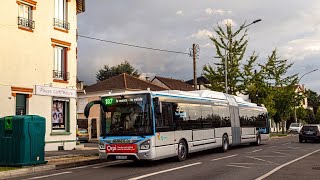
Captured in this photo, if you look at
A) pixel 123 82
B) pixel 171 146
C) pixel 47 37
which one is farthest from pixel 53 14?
pixel 123 82

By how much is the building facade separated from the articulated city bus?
796 cm

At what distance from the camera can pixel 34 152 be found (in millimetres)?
15086

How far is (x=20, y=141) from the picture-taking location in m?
14.6

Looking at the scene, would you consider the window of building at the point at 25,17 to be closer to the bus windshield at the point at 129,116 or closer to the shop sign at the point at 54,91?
the shop sign at the point at 54,91

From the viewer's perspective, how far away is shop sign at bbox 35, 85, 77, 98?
76.7 ft

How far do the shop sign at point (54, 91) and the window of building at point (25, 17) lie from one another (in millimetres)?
3506

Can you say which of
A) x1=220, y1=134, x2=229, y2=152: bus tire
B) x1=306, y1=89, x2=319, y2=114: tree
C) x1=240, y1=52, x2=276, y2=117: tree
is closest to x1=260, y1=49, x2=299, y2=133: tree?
x1=240, y1=52, x2=276, y2=117: tree

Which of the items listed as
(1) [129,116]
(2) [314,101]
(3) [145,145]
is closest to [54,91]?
(1) [129,116]

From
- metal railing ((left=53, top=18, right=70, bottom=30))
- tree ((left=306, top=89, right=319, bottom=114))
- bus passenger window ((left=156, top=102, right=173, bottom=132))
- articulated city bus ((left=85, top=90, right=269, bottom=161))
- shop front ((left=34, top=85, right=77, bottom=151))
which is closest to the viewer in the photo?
articulated city bus ((left=85, top=90, right=269, bottom=161))

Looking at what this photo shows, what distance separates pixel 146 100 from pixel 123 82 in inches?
1222

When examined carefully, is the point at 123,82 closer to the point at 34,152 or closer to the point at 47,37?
the point at 47,37

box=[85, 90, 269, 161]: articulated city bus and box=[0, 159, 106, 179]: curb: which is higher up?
box=[85, 90, 269, 161]: articulated city bus

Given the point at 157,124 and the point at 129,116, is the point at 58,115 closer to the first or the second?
the point at 129,116

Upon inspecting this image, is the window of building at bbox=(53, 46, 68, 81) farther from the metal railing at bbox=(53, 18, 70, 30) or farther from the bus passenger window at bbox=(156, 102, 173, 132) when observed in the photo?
the bus passenger window at bbox=(156, 102, 173, 132)
